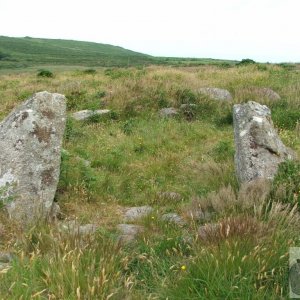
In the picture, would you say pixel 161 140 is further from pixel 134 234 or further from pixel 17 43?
pixel 17 43

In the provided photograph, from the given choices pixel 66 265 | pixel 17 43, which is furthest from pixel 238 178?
pixel 17 43

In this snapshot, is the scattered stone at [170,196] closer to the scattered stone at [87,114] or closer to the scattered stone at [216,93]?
the scattered stone at [87,114]

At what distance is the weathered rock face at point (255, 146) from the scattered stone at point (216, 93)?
25.3ft

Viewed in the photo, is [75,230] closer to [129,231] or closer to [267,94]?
[129,231]

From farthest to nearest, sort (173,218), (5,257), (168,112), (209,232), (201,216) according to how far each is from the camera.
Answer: (168,112) < (173,218) < (201,216) < (5,257) < (209,232)

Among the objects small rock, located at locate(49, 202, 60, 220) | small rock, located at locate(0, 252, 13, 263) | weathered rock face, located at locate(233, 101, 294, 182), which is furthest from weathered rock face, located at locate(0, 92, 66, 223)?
weathered rock face, located at locate(233, 101, 294, 182)

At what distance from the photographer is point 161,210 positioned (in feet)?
22.3

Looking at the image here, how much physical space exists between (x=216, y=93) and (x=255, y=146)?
30.3ft

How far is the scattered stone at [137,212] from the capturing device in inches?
252

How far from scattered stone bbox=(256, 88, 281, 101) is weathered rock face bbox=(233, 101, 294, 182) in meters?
7.27

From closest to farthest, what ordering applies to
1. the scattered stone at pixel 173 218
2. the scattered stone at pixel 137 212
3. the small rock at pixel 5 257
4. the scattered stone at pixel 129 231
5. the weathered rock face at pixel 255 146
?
the small rock at pixel 5 257
the scattered stone at pixel 129 231
the scattered stone at pixel 173 218
the scattered stone at pixel 137 212
the weathered rock face at pixel 255 146

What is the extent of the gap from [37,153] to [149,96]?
31.5 feet

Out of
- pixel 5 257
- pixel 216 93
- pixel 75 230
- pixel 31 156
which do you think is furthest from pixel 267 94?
pixel 5 257

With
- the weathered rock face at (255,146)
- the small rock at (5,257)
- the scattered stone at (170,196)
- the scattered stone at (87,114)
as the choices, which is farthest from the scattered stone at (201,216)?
the scattered stone at (87,114)
